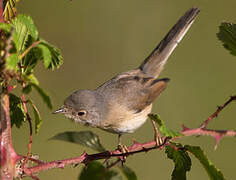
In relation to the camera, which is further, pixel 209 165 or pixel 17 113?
→ pixel 17 113

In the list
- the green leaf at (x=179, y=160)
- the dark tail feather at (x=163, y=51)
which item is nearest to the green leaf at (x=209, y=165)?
the green leaf at (x=179, y=160)

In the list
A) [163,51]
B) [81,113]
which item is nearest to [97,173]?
[81,113]

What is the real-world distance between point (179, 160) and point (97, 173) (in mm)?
460

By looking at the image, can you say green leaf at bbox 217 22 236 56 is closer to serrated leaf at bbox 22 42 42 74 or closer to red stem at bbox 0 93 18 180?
serrated leaf at bbox 22 42 42 74

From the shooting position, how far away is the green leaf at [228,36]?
1.74 m

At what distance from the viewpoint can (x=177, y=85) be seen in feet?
19.6

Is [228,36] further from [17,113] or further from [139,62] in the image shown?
[139,62]

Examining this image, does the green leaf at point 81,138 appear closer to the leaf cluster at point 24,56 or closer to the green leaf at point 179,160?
the leaf cluster at point 24,56

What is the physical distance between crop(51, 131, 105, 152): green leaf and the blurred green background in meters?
3.59

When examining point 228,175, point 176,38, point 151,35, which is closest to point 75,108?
point 176,38

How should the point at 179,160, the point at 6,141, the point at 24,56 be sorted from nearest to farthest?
the point at 6,141
the point at 24,56
the point at 179,160

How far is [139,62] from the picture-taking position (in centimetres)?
648

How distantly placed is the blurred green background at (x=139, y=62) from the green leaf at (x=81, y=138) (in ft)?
11.8

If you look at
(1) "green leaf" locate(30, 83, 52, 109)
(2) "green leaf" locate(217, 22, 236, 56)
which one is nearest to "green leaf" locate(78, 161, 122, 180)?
(1) "green leaf" locate(30, 83, 52, 109)
